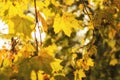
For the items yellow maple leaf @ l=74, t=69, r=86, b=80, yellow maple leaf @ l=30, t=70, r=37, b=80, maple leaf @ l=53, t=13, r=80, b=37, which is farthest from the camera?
yellow maple leaf @ l=74, t=69, r=86, b=80

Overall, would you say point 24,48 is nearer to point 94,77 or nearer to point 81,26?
point 81,26

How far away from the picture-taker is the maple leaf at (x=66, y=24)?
89.3 inches

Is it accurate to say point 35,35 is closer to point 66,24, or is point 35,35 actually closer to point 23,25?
point 23,25

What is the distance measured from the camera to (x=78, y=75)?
8.16ft

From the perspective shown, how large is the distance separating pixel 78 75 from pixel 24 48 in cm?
56

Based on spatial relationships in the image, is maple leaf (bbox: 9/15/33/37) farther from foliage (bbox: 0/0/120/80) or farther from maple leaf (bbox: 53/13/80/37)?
maple leaf (bbox: 53/13/80/37)

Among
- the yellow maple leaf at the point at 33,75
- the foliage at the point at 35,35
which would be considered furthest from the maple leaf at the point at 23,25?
the yellow maple leaf at the point at 33,75

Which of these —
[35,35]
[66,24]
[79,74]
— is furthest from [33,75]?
[79,74]

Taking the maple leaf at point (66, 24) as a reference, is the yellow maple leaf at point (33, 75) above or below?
below

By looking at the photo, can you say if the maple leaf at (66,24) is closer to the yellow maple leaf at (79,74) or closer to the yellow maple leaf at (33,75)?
the yellow maple leaf at (79,74)

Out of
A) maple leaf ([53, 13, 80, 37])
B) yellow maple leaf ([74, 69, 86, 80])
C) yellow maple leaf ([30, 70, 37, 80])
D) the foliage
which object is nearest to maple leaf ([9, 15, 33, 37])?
the foliage

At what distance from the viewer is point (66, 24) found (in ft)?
7.55

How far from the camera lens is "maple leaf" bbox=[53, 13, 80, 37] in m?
2.27

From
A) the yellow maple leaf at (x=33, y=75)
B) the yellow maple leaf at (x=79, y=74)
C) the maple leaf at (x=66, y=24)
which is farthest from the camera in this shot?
the yellow maple leaf at (x=79, y=74)
